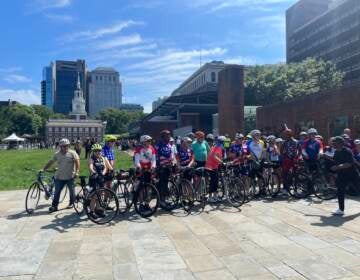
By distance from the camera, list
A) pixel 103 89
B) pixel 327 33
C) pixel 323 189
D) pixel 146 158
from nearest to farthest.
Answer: pixel 146 158, pixel 323 189, pixel 327 33, pixel 103 89

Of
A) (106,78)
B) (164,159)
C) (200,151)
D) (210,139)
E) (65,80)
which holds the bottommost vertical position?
(164,159)

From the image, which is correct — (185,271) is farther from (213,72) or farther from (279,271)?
(213,72)

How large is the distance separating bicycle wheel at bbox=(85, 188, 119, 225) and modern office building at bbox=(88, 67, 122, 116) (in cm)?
17830

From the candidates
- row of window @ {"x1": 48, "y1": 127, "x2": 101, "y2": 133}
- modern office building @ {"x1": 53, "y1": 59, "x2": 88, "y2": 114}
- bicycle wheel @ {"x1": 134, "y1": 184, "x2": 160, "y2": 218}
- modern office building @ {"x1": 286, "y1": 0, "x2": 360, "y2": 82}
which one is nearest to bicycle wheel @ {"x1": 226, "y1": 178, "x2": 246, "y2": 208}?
bicycle wheel @ {"x1": 134, "y1": 184, "x2": 160, "y2": 218}

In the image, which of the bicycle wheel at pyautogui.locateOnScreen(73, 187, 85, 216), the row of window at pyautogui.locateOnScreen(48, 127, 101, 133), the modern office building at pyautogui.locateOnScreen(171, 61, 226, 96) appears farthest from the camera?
the row of window at pyautogui.locateOnScreen(48, 127, 101, 133)

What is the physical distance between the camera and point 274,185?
36.1 feet

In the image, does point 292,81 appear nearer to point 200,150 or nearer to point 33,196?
point 200,150

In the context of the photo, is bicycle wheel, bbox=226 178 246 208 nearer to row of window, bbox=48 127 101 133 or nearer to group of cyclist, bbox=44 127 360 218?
group of cyclist, bbox=44 127 360 218

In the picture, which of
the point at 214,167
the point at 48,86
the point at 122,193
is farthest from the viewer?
the point at 48,86

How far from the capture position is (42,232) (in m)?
7.82

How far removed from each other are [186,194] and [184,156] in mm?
1132

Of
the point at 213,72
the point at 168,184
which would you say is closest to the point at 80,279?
the point at 168,184

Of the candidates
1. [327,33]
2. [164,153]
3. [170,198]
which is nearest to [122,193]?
[170,198]

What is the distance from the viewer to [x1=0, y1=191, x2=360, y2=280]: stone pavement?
5434 millimetres
